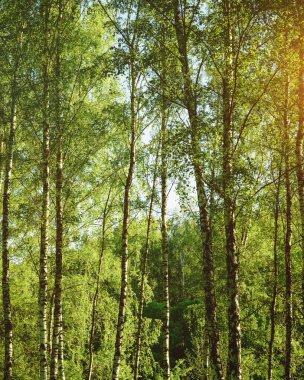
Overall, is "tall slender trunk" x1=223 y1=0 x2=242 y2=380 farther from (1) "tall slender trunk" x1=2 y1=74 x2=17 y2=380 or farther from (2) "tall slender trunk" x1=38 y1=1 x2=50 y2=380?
(1) "tall slender trunk" x1=2 y1=74 x2=17 y2=380

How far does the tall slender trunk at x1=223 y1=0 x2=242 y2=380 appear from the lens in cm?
795

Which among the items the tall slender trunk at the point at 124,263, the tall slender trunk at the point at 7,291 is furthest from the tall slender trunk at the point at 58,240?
the tall slender trunk at the point at 124,263

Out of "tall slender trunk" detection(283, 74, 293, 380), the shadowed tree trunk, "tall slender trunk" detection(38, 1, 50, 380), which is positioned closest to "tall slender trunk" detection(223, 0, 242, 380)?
the shadowed tree trunk

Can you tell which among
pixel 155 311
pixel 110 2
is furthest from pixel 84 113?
pixel 155 311

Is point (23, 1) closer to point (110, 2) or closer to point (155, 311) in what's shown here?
point (110, 2)

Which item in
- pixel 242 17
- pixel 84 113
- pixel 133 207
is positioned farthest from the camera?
pixel 133 207

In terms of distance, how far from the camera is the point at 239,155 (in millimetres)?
9023

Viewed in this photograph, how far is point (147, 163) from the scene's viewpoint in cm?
1752

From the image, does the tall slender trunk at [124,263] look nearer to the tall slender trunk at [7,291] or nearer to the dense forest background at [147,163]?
the dense forest background at [147,163]

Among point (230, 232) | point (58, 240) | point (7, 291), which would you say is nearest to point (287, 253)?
point (230, 232)

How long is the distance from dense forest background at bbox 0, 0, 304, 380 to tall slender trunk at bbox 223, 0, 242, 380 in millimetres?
33

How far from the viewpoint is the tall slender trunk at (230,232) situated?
7.95 meters

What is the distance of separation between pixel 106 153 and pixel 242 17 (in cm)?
963

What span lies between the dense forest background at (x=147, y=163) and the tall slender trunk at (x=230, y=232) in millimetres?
33
